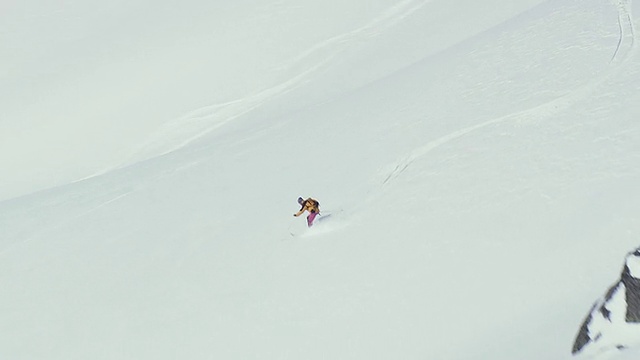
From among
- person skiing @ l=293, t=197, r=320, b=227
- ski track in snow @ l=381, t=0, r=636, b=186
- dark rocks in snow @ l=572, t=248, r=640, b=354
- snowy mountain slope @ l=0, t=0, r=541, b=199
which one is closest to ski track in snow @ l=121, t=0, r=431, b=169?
snowy mountain slope @ l=0, t=0, r=541, b=199

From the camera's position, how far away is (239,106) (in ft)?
63.0

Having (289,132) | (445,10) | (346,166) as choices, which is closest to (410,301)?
(346,166)

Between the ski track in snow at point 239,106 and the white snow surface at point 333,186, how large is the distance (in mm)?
62

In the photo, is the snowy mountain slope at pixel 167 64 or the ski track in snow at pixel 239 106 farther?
the snowy mountain slope at pixel 167 64

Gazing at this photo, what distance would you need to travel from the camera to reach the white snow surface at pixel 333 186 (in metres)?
9.16

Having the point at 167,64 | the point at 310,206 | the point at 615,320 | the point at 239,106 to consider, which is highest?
the point at 167,64

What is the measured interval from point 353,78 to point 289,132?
322 centimetres

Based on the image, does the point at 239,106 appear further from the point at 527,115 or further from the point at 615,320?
the point at 615,320

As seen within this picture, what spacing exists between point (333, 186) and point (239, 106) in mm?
7083

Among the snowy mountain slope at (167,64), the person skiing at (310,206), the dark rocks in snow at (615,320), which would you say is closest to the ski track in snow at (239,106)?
the snowy mountain slope at (167,64)

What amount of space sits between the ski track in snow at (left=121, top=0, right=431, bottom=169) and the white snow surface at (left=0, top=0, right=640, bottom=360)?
6 centimetres

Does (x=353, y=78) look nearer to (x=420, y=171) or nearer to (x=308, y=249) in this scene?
(x=420, y=171)

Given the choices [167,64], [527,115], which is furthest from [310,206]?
[167,64]

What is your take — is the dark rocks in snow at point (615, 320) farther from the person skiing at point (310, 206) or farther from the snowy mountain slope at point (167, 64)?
the snowy mountain slope at point (167, 64)
